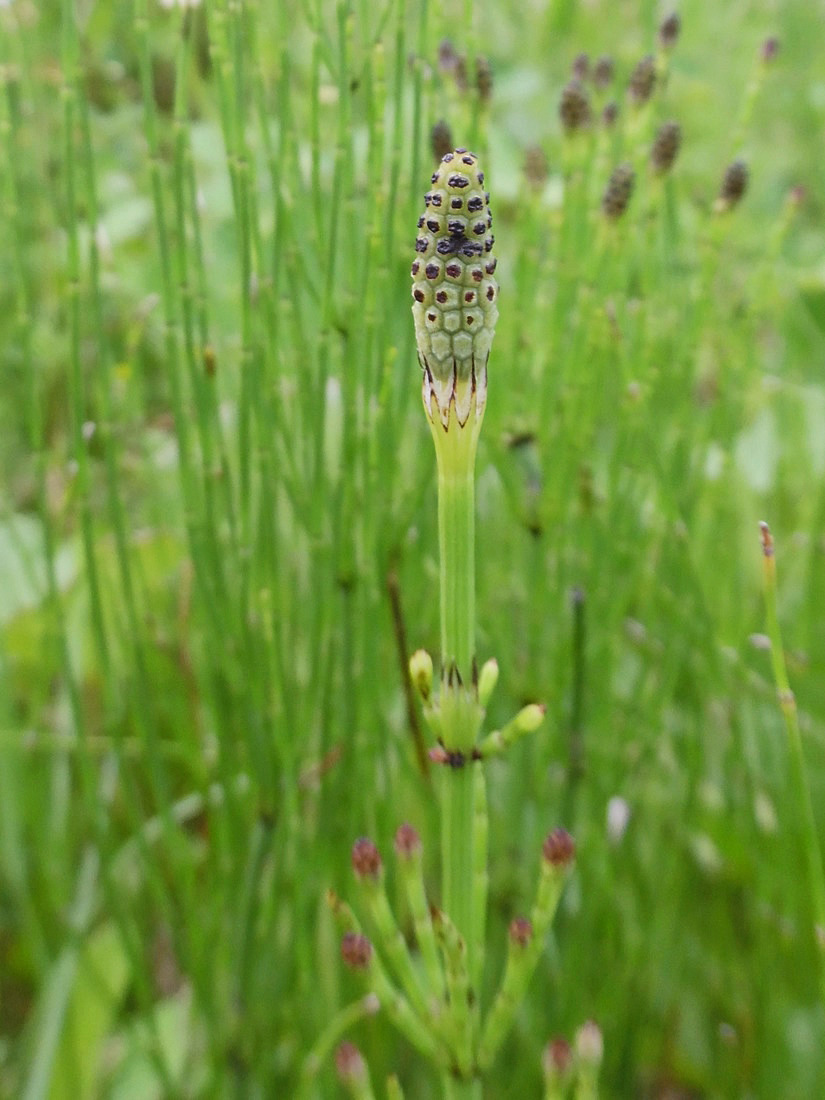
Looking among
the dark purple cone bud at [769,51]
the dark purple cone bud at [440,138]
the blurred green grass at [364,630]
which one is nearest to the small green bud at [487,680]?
the blurred green grass at [364,630]

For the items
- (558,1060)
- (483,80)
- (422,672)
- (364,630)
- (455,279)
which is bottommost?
(558,1060)

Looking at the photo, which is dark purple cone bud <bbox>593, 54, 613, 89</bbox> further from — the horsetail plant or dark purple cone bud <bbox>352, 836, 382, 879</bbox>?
dark purple cone bud <bbox>352, 836, 382, 879</bbox>

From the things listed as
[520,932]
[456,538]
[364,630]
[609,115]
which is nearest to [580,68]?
[609,115]

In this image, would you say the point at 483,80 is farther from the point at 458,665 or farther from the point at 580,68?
the point at 458,665

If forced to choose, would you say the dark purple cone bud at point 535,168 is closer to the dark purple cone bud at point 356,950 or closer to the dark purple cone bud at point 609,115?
the dark purple cone bud at point 609,115

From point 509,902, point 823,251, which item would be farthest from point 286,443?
point 823,251

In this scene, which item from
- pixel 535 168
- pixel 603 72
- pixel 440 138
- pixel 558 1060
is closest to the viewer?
pixel 558 1060

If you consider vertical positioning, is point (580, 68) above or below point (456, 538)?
above

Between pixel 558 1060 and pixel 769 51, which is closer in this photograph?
pixel 558 1060

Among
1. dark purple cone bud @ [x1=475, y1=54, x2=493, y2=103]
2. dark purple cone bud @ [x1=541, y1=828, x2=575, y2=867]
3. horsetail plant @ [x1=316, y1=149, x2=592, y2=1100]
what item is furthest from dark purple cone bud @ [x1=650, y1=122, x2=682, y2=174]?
dark purple cone bud @ [x1=541, y1=828, x2=575, y2=867]
